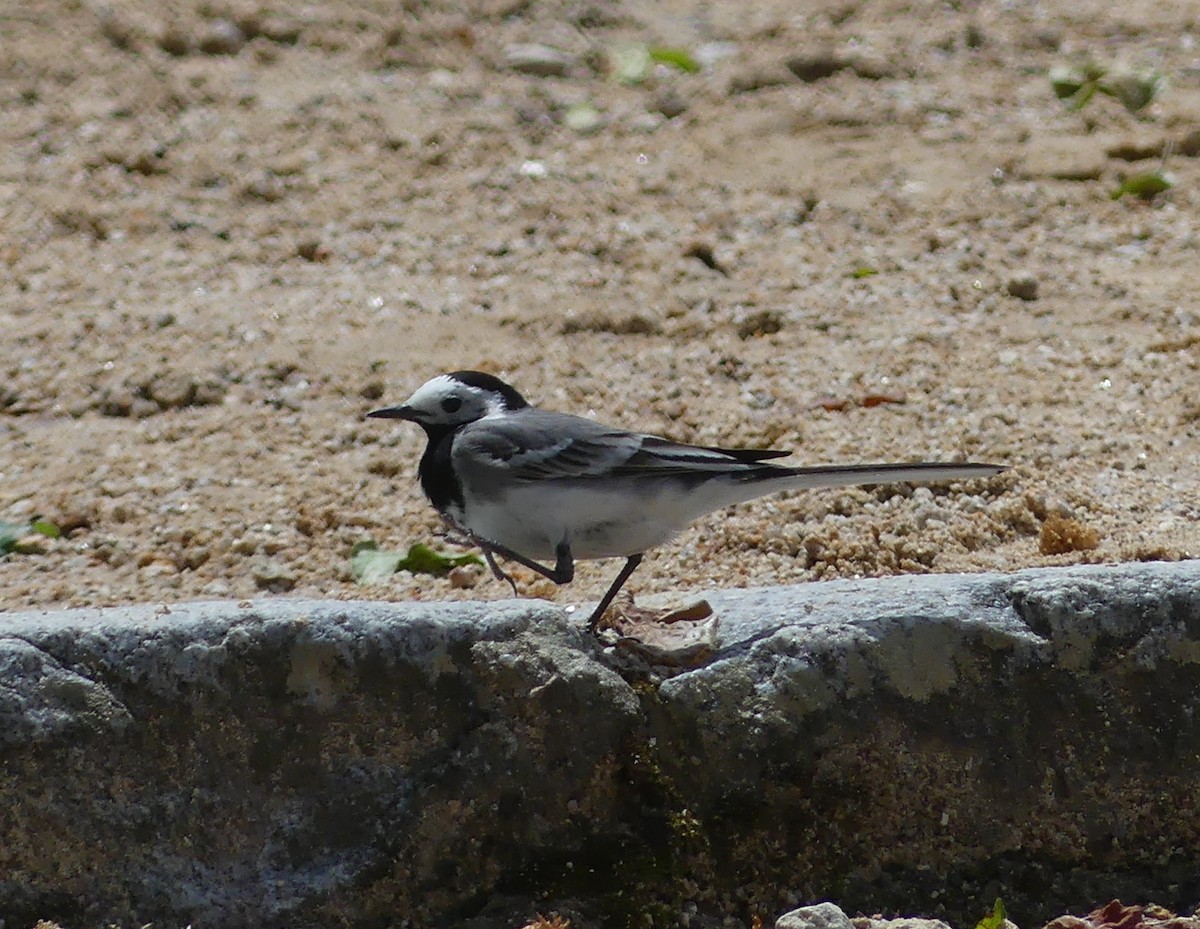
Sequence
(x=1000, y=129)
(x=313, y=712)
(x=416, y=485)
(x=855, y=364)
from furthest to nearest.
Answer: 1. (x=1000, y=129)
2. (x=855, y=364)
3. (x=416, y=485)
4. (x=313, y=712)

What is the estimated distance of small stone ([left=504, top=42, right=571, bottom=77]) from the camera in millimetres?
9969

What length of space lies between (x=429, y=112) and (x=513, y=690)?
6.20m

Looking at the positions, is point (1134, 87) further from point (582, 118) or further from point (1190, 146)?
point (582, 118)

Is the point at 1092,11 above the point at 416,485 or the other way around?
above

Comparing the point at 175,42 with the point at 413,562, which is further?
the point at 175,42

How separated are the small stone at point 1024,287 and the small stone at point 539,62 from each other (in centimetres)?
360

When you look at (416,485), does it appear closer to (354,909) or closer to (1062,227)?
(354,909)

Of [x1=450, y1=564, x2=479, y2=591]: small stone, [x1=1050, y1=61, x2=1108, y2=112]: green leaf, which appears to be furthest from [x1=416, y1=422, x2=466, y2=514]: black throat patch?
[x1=1050, y1=61, x2=1108, y2=112]: green leaf

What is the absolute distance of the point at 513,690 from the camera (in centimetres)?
384

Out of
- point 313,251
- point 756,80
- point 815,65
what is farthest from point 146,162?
point 815,65

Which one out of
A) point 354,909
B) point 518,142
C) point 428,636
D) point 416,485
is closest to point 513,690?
point 428,636

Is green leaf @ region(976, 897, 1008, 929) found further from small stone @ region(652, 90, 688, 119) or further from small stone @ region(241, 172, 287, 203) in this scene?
small stone @ region(652, 90, 688, 119)

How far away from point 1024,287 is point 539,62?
381 centimetres

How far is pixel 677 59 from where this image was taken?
32.7 ft
